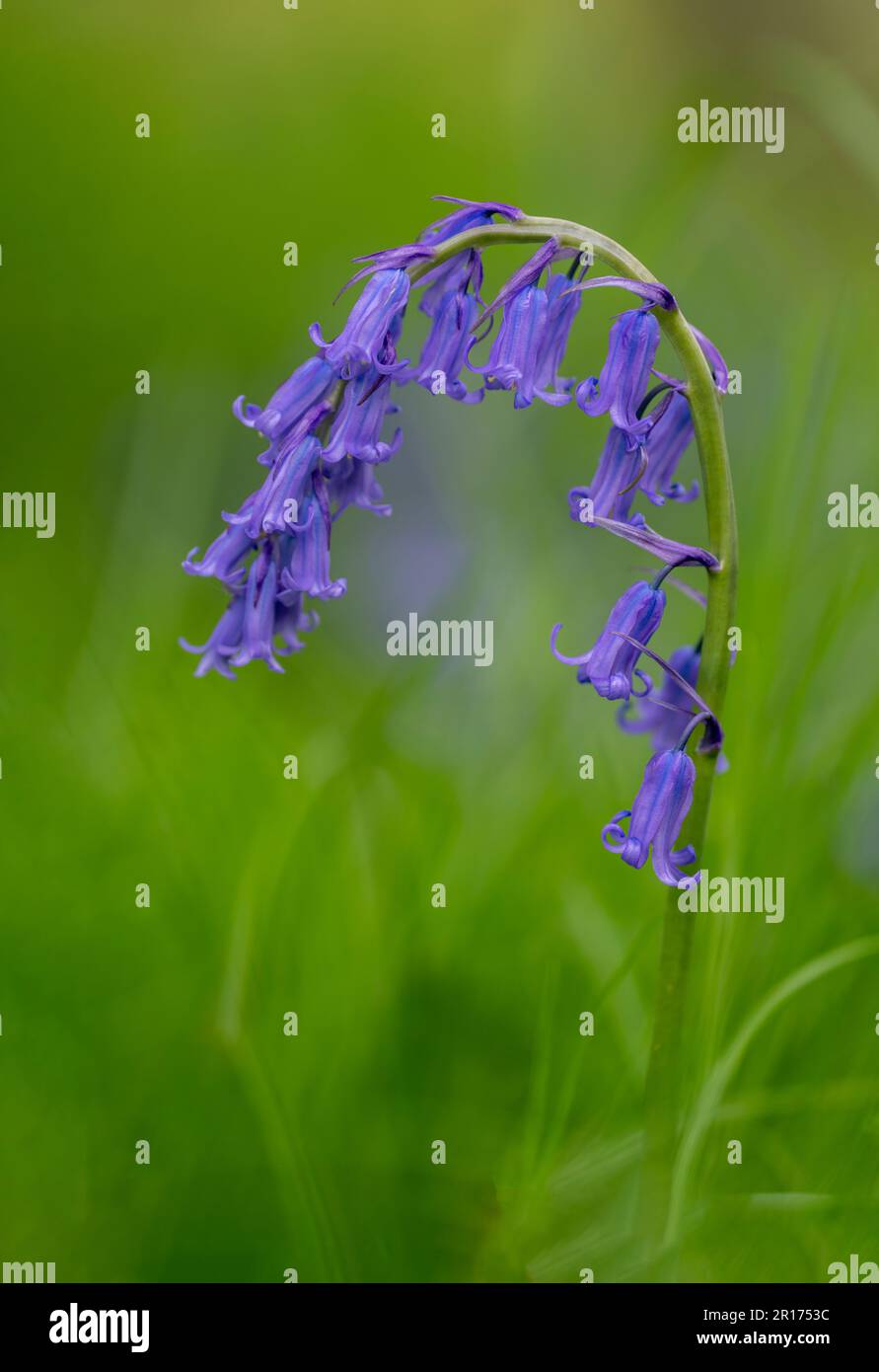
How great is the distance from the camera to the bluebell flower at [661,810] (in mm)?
1592

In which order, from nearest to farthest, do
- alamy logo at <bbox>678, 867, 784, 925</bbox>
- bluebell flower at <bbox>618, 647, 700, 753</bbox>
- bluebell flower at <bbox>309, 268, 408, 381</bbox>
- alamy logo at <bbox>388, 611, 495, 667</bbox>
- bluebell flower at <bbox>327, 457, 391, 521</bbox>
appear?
1. bluebell flower at <bbox>309, 268, 408, 381</bbox>
2. bluebell flower at <bbox>327, 457, 391, 521</bbox>
3. bluebell flower at <bbox>618, 647, 700, 753</bbox>
4. alamy logo at <bbox>678, 867, 784, 925</bbox>
5. alamy logo at <bbox>388, 611, 495, 667</bbox>

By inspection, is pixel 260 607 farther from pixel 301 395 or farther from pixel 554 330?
pixel 554 330

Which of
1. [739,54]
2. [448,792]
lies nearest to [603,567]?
[448,792]

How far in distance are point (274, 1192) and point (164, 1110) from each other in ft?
0.86

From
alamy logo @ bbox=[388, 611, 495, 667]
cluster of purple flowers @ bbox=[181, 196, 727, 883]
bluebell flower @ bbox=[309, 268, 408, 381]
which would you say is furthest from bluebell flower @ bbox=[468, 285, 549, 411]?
alamy logo @ bbox=[388, 611, 495, 667]

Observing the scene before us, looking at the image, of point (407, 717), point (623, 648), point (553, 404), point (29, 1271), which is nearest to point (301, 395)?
point (553, 404)

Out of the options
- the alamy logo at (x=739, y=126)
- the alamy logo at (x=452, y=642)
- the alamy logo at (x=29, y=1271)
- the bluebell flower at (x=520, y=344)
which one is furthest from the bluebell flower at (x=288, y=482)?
the alamy logo at (x=739, y=126)

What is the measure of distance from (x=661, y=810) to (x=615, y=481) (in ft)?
1.32

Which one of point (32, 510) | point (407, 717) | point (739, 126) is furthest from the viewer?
point (32, 510)

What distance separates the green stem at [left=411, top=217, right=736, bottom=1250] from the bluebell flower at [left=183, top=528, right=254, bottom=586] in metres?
0.42

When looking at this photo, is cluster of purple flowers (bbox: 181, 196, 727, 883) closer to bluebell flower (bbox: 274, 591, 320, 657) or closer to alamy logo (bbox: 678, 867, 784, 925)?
bluebell flower (bbox: 274, 591, 320, 657)

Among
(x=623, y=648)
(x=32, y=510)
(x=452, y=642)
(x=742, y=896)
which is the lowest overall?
(x=742, y=896)

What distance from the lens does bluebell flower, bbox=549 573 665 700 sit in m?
1.57

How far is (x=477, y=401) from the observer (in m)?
1.62
